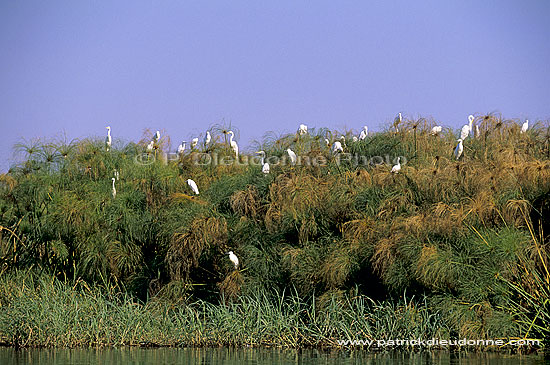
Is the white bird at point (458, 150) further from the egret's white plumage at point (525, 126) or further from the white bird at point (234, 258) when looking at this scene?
the white bird at point (234, 258)

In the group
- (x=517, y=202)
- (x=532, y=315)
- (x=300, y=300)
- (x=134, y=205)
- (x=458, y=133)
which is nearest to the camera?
(x=532, y=315)

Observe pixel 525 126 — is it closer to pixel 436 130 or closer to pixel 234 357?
pixel 436 130

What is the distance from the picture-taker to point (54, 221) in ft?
58.0

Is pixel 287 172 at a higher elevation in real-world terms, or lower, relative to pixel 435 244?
higher

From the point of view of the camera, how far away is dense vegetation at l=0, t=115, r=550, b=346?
1437cm

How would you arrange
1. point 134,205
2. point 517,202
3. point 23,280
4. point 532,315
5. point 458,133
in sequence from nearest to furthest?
point 532,315, point 517,202, point 23,280, point 134,205, point 458,133

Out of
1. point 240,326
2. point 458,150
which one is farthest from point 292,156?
point 240,326

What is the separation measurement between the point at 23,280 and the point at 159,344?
376 cm

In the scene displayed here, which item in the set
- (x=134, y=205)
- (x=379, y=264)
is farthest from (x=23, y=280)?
(x=379, y=264)

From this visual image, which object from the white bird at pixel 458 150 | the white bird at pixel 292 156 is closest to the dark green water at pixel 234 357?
the white bird at pixel 458 150

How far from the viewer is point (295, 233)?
1673 centimetres

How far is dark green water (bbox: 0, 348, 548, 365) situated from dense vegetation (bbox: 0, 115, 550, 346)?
1.57 feet

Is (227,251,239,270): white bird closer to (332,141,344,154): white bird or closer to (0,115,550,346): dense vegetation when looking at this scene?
(0,115,550,346): dense vegetation

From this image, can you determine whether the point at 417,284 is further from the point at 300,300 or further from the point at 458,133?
the point at 458,133
